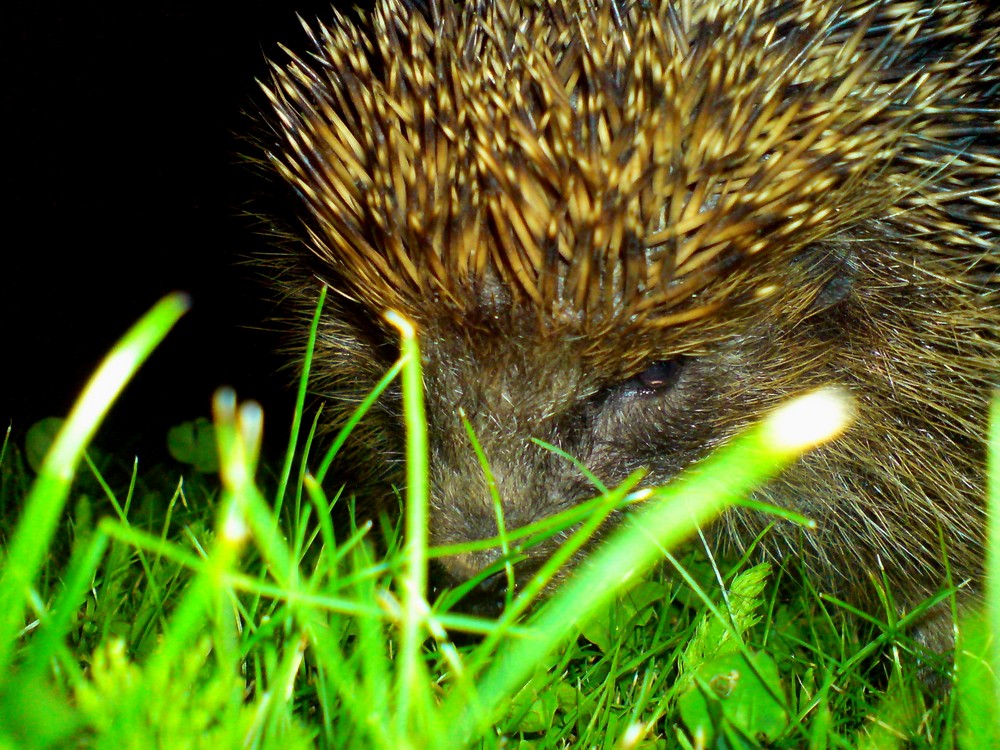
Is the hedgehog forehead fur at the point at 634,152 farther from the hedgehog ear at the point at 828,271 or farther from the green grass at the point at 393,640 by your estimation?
the green grass at the point at 393,640

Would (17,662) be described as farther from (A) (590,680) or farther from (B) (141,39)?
(B) (141,39)

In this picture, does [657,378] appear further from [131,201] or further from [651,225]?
[131,201]

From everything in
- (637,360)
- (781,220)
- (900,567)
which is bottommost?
(900,567)

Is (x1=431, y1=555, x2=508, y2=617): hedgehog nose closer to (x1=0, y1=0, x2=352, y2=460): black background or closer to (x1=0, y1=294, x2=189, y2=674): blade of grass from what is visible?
(x1=0, y1=294, x2=189, y2=674): blade of grass

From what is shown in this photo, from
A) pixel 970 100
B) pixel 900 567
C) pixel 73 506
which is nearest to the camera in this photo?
pixel 970 100

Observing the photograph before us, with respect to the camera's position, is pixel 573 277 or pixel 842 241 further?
pixel 842 241

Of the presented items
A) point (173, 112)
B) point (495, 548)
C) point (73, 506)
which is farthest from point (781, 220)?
point (173, 112)

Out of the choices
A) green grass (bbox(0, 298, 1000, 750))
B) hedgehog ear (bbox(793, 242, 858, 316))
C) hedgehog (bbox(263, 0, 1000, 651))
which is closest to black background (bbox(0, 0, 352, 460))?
green grass (bbox(0, 298, 1000, 750))

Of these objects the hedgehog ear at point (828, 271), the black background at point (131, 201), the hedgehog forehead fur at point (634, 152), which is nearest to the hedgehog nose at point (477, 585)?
the hedgehog forehead fur at point (634, 152)
